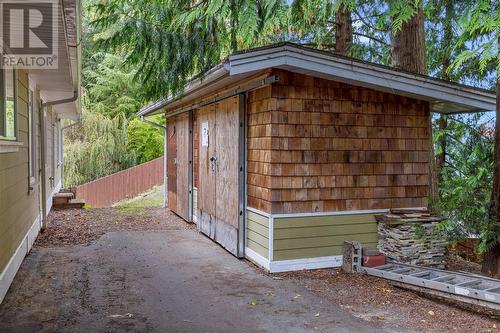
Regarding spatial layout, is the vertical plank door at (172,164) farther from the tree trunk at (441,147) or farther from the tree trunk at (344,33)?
the tree trunk at (441,147)

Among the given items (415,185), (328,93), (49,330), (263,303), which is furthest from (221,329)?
(415,185)

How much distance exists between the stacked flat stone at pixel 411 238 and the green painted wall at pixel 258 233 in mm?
1504

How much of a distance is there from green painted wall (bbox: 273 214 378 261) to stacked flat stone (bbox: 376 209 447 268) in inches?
6.8

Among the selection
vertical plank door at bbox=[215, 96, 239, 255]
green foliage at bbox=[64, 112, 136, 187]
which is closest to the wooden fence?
green foliage at bbox=[64, 112, 136, 187]

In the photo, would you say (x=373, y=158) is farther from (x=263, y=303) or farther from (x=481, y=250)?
(x=263, y=303)

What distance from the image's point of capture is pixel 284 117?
5.25m

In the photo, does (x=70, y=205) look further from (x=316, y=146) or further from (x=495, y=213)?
(x=495, y=213)

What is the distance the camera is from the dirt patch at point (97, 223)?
723 centimetres

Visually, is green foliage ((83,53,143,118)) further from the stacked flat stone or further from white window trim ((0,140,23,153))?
the stacked flat stone

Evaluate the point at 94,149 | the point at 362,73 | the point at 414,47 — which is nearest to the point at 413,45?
the point at 414,47

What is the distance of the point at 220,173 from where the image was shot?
22.2ft

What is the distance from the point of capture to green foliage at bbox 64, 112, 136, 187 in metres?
17.2

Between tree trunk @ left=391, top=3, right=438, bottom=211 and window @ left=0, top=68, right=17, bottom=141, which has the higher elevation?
tree trunk @ left=391, top=3, right=438, bottom=211

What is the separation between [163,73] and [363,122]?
2540mm
